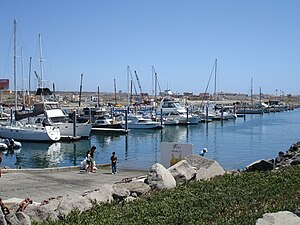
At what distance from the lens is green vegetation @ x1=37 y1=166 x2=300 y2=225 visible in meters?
8.21

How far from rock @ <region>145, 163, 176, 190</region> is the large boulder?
56.5 inches

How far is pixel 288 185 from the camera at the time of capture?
35.9 ft

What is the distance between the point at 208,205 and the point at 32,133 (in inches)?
1689

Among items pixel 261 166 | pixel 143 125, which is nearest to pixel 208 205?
pixel 261 166

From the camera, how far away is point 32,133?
4938cm

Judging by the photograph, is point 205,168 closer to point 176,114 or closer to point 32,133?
point 32,133

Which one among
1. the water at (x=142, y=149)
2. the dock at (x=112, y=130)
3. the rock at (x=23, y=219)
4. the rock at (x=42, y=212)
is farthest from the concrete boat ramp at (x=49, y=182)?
the dock at (x=112, y=130)

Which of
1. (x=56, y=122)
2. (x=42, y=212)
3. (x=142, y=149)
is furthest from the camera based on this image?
(x=56, y=122)

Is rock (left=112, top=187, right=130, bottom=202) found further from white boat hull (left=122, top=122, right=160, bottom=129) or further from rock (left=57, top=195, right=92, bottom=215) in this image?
white boat hull (left=122, top=122, right=160, bottom=129)

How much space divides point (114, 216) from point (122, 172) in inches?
527

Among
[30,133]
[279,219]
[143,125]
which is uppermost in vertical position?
[279,219]

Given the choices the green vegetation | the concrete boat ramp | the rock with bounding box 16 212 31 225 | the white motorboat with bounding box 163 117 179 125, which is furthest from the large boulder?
the white motorboat with bounding box 163 117 179 125

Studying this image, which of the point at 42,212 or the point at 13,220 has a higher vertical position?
the point at 13,220

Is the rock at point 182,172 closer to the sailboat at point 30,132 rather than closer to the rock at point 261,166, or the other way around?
the rock at point 261,166
